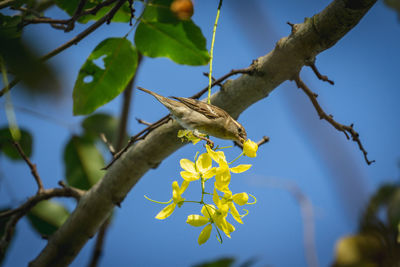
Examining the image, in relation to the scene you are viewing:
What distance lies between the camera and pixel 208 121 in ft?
2.88

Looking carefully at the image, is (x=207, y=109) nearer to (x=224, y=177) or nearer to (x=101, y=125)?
(x=224, y=177)

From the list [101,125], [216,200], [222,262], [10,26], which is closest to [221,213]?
[216,200]

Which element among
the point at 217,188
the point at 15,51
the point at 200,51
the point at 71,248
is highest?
the point at 200,51

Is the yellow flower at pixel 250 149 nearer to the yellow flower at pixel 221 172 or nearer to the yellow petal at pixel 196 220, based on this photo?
the yellow flower at pixel 221 172

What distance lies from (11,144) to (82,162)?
37cm

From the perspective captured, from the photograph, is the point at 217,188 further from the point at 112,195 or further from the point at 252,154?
the point at 112,195

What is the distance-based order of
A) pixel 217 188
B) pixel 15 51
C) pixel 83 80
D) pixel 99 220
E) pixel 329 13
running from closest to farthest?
pixel 15 51, pixel 217 188, pixel 329 13, pixel 83 80, pixel 99 220

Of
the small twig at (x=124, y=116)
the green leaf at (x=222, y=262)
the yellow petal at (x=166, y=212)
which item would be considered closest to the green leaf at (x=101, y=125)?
the small twig at (x=124, y=116)

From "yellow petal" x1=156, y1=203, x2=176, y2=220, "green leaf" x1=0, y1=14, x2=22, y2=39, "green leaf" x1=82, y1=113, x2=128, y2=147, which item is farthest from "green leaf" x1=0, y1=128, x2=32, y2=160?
"yellow petal" x1=156, y1=203, x2=176, y2=220

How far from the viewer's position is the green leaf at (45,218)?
5.79 feet

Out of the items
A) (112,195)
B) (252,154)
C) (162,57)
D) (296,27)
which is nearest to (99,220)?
(112,195)

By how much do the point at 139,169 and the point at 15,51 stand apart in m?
0.87

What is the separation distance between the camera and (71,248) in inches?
53.9

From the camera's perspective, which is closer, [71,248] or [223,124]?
[223,124]
